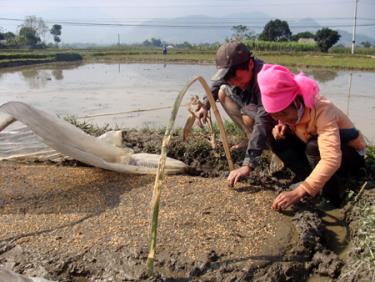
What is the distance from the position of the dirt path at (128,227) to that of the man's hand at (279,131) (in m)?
0.40

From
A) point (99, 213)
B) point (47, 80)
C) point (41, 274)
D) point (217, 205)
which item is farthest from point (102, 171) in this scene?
point (47, 80)

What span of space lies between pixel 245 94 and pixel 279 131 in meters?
0.49

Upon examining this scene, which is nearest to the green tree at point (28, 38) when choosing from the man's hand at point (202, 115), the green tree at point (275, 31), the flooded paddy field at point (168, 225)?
the green tree at point (275, 31)

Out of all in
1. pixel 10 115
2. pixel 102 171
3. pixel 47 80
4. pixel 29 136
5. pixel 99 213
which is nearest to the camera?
pixel 99 213

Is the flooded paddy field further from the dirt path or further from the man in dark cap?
the man in dark cap

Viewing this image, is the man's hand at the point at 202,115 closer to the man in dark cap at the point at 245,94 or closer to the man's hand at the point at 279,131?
the man in dark cap at the point at 245,94

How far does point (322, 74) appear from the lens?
14758 mm

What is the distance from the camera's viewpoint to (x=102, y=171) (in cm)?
370

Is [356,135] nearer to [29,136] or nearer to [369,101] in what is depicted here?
[29,136]

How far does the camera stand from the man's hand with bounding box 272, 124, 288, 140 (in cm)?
311

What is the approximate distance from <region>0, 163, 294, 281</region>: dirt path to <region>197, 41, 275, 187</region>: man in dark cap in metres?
0.29

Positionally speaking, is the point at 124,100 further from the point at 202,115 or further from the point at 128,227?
the point at 128,227

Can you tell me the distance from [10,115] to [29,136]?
0.90 m

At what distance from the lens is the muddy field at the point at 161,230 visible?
7.66 ft
